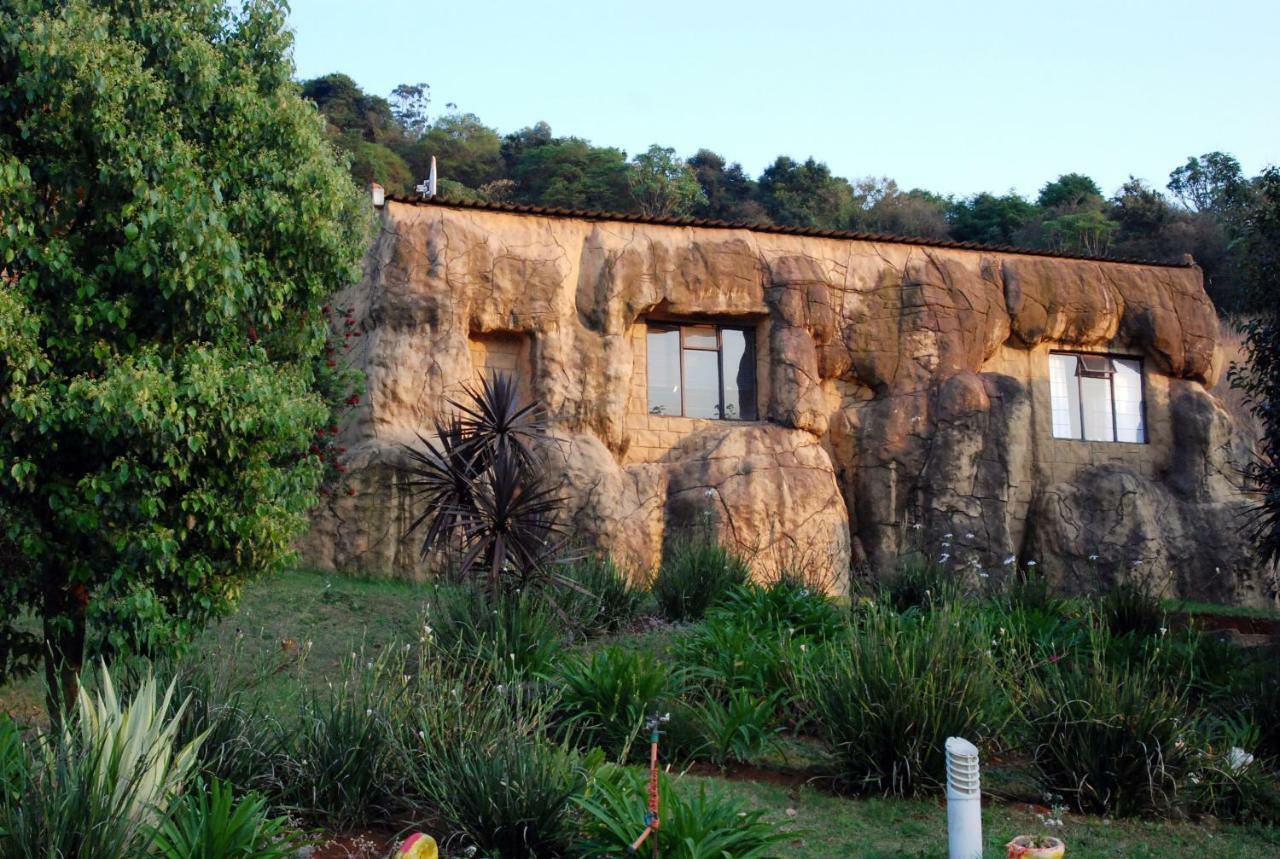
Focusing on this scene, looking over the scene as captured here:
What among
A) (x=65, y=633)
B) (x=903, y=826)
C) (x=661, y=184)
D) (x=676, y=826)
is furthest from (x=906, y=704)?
(x=661, y=184)

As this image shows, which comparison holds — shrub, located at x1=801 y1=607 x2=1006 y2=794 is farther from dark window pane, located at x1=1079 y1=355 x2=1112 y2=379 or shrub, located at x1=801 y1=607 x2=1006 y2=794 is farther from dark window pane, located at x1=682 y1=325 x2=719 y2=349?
dark window pane, located at x1=1079 y1=355 x2=1112 y2=379

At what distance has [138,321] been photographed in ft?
28.4

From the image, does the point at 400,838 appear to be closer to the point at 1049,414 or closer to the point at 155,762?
the point at 155,762

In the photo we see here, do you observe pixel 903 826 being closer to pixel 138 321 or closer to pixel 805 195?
pixel 138 321

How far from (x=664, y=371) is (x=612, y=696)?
11.6 meters

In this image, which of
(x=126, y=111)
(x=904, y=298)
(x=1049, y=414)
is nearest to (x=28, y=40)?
(x=126, y=111)

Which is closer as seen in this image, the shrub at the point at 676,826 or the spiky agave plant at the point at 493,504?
the shrub at the point at 676,826

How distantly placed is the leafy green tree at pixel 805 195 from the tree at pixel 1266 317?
32381mm

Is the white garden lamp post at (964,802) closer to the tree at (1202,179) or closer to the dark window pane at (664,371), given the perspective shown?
the dark window pane at (664,371)

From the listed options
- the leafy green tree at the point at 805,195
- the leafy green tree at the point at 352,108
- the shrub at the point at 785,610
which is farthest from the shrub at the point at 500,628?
the leafy green tree at the point at 352,108

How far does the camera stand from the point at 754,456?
1931 centimetres

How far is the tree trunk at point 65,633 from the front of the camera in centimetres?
866

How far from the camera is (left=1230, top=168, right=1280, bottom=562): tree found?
11.9m

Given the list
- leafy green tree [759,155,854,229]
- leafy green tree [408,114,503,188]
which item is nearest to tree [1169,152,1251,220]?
leafy green tree [759,155,854,229]
